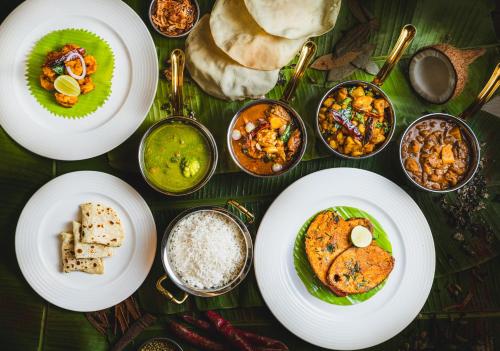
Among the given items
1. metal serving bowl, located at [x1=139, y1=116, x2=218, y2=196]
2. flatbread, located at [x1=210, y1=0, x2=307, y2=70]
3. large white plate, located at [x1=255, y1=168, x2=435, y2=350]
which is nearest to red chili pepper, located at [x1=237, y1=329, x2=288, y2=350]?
large white plate, located at [x1=255, y1=168, x2=435, y2=350]

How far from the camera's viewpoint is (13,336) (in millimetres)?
3131

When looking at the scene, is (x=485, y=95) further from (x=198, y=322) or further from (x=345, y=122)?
(x=198, y=322)

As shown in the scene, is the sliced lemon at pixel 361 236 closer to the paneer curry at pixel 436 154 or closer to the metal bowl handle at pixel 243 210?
the paneer curry at pixel 436 154

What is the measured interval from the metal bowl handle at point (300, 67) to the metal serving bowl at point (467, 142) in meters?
0.82

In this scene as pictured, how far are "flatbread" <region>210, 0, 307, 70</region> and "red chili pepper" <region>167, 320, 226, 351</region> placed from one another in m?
1.88

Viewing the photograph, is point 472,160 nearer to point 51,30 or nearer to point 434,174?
point 434,174

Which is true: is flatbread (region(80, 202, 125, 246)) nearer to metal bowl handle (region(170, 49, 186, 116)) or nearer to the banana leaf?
the banana leaf

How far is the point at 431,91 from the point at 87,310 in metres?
2.88

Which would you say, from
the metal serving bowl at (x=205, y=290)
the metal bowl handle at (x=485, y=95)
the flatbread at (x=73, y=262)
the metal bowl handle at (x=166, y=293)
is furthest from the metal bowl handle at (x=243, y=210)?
the metal bowl handle at (x=485, y=95)

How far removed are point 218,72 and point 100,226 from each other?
133 centimetres

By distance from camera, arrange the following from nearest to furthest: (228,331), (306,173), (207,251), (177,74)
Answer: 1. (177,74)
2. (207,251)
3. (228,331)
4. (306,173)

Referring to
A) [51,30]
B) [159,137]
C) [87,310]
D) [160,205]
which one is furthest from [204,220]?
[51,30]

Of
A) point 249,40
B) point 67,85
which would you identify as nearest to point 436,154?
point 249,40

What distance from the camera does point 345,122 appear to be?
9.86ft
